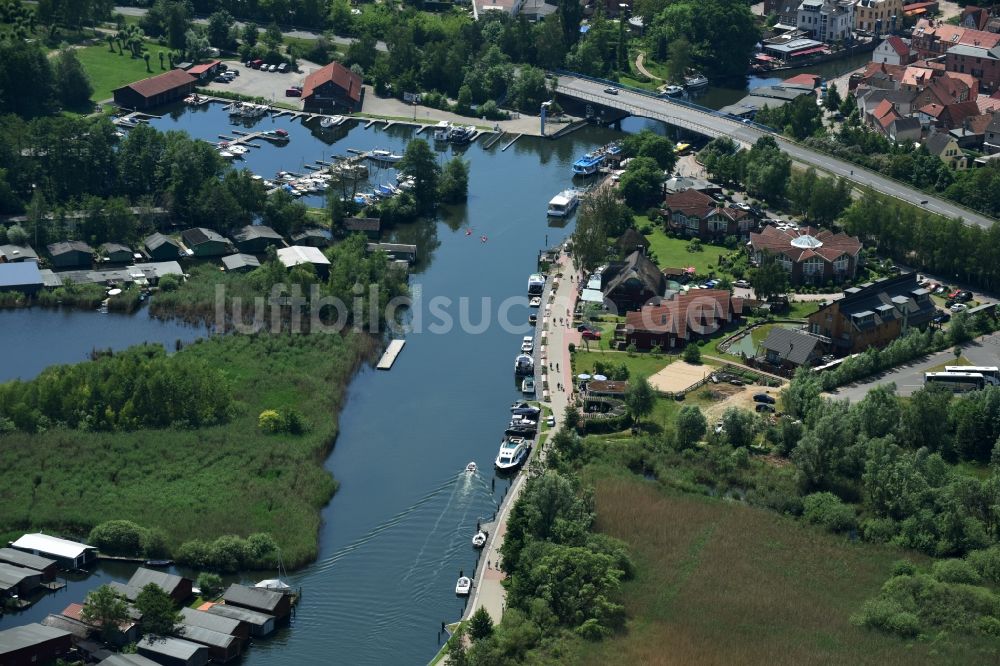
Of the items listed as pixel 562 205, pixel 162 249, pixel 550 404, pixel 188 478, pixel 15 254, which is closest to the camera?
pixel 188 478

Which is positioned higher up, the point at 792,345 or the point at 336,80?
the point at 336,80

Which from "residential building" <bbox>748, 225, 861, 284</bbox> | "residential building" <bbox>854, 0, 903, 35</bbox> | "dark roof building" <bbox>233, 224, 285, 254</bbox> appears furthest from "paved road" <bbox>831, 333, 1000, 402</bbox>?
"residential building" <bbox>854, 0, 903, 35</bbox>

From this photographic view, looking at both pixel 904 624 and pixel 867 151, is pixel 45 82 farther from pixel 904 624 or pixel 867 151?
pixel 904 624

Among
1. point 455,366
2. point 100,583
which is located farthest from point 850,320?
point 100,583

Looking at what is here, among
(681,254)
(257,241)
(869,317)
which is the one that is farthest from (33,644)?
(681,254)

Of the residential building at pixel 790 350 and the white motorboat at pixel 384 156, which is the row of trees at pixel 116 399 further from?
the white motorboat at pixel 384 156

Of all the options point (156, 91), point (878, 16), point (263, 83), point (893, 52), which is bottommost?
point (263, 83)

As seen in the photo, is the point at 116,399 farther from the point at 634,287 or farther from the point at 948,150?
the point at 948,150
